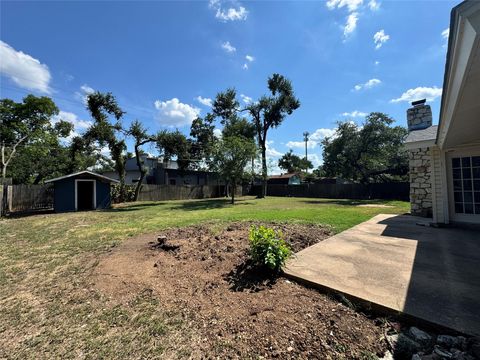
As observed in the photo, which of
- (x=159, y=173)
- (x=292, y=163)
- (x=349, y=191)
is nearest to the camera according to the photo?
(x=349, y=191)

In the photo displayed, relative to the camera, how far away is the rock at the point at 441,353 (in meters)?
1.80

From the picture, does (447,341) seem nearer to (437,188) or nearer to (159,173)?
(437,188)

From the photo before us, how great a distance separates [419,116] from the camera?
9.55 metres

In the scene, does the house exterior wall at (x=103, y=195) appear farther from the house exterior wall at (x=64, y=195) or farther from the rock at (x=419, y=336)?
the rock at (x=419, y=336)

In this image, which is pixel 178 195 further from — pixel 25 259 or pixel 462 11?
pixel 462 11

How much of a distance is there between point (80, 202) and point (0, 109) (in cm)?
1386

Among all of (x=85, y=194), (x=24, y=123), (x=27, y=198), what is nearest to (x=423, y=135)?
(x=85, y=194)

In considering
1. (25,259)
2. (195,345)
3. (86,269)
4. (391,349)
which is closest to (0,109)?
(25,259)

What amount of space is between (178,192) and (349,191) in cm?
1700

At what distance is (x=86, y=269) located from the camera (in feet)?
13.4

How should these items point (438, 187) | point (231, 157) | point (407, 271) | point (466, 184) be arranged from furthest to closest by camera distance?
point (231, 157), point (438, 187), point (466, 184), point (407, 271)

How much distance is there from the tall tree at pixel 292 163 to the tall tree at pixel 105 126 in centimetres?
3929

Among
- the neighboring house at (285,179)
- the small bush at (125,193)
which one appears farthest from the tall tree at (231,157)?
the neighboring house at (285,179)

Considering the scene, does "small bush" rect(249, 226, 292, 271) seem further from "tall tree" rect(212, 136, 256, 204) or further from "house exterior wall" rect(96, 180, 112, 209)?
"house exterior wall" rect(96, 180, 112, 209)
